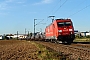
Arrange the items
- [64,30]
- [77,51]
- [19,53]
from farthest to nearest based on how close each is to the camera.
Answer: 1. [64,30]
2. [19,53]
3. [77,51]

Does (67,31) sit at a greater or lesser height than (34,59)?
greater

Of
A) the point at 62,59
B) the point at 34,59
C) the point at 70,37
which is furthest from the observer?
the point at 70,37

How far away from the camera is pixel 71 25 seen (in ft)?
116

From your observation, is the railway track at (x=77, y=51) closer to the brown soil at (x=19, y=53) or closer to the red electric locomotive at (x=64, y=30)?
the brown soil at (x=19, y=53)

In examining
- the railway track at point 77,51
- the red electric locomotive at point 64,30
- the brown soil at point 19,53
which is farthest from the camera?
the red electric locomotive at point 64,30

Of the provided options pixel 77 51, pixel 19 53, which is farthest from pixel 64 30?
pixel 77 51

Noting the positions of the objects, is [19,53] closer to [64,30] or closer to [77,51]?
[77,51]

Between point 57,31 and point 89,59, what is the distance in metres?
22.6

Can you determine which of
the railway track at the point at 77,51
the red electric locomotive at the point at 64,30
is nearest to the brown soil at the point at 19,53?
the railway track at the point at 77,51

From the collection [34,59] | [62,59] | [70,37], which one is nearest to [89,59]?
[62,59]

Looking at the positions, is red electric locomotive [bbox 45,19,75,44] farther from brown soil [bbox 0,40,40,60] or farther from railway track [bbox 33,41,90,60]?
railway track [bbox 33,41,90,60]

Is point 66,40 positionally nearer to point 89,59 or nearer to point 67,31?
point 67,31

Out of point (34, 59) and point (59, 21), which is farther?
point (59, 21)

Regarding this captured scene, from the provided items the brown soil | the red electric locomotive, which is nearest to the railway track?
the brown soil
